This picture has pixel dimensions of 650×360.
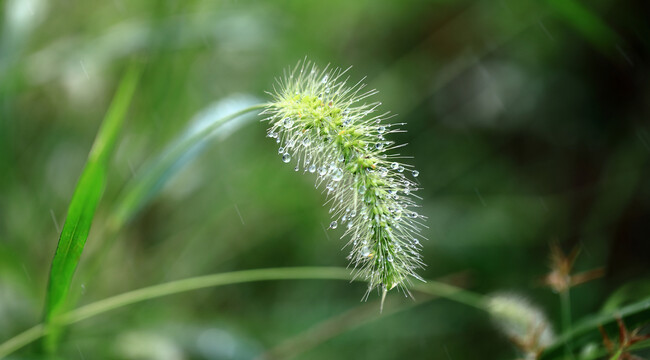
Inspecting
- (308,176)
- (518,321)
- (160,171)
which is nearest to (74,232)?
(160,171)

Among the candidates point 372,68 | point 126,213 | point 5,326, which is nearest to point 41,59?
point 5,326

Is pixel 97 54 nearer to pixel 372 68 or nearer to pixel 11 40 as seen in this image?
pixel 11 40

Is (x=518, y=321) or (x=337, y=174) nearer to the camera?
(x=337, y=174)

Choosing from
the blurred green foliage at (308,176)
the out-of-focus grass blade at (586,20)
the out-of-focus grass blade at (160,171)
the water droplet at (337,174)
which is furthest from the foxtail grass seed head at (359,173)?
the out-of-focus grass blade at (586,20)

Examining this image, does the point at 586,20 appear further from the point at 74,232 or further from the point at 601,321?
the point at 74,232

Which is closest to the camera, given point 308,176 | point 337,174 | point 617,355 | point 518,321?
point 337,174

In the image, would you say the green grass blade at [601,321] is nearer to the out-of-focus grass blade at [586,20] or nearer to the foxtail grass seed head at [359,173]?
the foxtail grass seed head at [359,173]

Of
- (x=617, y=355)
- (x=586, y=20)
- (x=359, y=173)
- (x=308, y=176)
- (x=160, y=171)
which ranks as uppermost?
(x=308, y=176)

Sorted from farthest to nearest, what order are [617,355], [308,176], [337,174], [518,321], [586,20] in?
[308,176]
[586,20]
[518,321]
[617,355]
[337,174]
